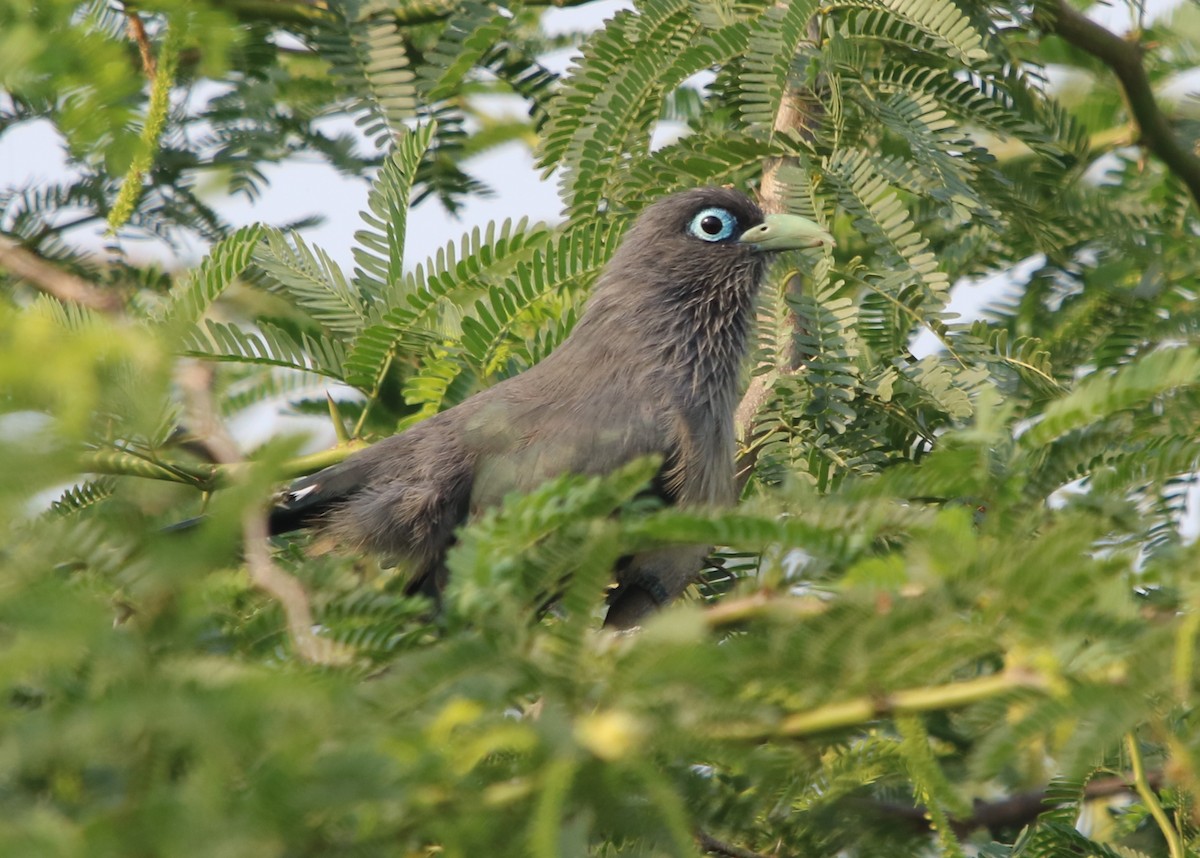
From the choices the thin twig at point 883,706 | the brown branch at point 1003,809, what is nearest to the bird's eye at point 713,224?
the brown branch at point 1003,809

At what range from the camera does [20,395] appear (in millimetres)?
1726

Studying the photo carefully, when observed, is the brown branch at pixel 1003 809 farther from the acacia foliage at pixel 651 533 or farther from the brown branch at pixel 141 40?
the brown branch at pixel 141 40

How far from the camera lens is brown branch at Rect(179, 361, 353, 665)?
1.93 meters

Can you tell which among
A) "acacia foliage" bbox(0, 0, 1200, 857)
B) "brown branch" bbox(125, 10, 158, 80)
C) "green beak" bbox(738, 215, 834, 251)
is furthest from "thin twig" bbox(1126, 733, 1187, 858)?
"brown branch" bbox(125, 10, 158, 80)

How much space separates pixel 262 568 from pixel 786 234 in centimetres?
289

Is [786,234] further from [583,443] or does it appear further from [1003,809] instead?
[1003,809]

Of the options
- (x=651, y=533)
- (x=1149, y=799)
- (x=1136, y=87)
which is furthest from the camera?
(x=1136, y=87)

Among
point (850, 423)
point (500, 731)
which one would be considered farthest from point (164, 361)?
point (850, 423)

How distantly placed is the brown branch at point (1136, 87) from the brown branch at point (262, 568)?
3930 millimetres

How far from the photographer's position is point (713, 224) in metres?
5.00

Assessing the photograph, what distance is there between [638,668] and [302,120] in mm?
4564

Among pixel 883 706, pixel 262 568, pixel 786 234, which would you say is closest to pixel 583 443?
pixel 786 234

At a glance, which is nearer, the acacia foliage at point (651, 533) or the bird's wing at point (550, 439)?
→ the acacia foliage at point (651, 533)

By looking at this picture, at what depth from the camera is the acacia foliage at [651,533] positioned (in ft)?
5.60
